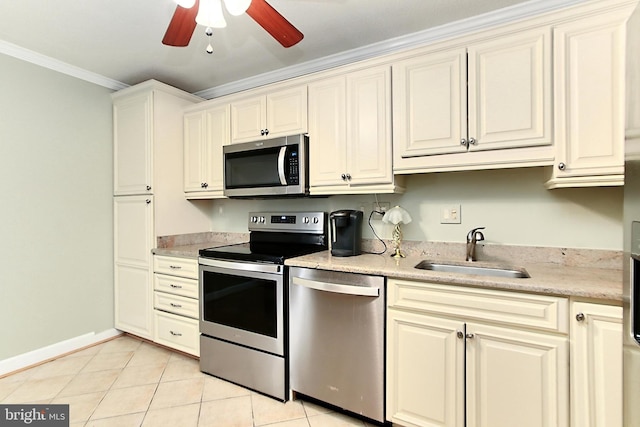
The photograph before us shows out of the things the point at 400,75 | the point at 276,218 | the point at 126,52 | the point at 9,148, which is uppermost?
the point at 126,52

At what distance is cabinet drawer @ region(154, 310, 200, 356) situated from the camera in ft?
7.73

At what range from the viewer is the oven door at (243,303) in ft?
6.33

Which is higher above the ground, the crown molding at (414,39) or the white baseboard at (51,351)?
the crown molding at (414,39)

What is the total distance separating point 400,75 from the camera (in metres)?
1.86

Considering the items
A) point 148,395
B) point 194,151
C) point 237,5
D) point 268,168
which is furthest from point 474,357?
point 194,151

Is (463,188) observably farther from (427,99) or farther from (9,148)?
(9,148)

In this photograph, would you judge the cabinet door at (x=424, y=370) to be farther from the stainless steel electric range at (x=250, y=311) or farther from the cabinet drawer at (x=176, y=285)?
the cabinet drawer at (x=176, y=285)

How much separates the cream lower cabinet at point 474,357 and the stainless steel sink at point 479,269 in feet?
0.98

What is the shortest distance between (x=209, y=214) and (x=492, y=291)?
2613 millimetres

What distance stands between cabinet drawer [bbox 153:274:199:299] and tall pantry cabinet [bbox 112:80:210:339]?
9cm

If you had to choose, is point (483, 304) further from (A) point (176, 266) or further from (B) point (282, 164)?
(A) point (176, 266)

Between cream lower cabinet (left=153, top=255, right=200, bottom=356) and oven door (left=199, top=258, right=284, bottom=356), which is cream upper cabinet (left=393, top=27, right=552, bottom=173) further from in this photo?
cream lower cabinet (left=153, top=255, right=200, bottom=356)

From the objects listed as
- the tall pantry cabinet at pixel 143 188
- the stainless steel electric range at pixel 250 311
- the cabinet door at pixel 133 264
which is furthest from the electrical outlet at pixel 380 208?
the cabinet door at pixel 133 264

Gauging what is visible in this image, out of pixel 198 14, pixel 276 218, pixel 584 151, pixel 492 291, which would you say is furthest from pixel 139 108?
pixel 584 151
